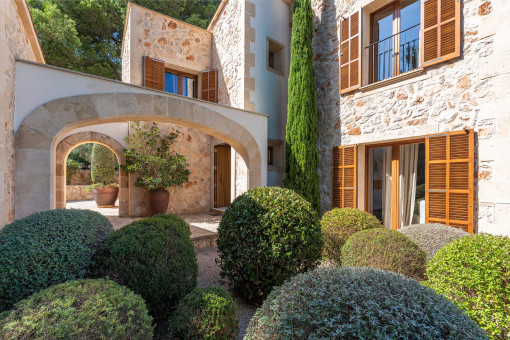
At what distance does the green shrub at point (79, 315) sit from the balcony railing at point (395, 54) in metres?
5.80

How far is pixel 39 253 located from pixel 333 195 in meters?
5.45

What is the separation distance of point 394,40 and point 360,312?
5717 millimetres

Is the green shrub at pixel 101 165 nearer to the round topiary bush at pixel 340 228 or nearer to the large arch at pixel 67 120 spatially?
the large arch at pixel 67 120

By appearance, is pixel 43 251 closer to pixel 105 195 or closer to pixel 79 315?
pixel 79 315

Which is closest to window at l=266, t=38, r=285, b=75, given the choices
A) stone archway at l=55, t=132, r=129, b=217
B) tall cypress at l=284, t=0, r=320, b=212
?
tall cypress at l=284, t=0, r=320, b=212

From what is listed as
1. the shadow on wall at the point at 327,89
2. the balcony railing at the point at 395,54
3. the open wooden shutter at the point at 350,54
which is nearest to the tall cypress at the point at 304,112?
the shadow on wall at the point at 327,89

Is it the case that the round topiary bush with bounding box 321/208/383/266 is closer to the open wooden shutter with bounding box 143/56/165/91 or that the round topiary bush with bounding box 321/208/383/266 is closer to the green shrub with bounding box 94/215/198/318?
the green shrub with bounding box 94/215/198/318

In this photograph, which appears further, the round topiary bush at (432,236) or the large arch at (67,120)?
the large arch at (67,120)

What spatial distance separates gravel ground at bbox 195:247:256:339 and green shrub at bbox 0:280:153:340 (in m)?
1.08

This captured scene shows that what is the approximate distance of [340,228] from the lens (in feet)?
11.9

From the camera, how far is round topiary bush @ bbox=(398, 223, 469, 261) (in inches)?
118

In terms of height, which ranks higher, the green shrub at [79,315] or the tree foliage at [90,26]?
the tree foliage at [90,26]

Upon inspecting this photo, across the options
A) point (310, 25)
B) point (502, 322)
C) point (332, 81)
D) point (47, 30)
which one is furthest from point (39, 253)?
point (47, 30)

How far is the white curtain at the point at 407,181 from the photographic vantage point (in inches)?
184
